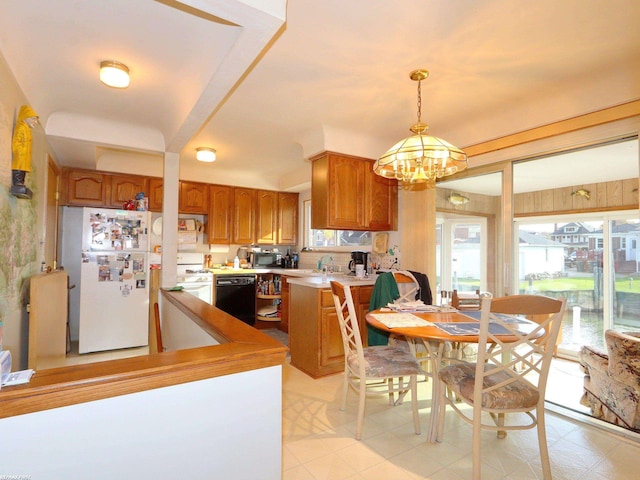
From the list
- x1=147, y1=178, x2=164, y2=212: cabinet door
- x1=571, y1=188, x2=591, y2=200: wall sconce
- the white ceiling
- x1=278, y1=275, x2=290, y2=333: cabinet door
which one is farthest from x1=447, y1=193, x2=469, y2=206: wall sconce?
x1=147, y1=178, x2=164, y2=212: cabinet door

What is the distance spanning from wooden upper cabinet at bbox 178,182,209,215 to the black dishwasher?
1035 millimetres

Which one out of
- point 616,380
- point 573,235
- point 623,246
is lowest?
point 616,380

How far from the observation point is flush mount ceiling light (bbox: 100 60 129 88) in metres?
2.04

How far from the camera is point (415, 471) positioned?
177 centimetres

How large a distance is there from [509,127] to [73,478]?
327 cm

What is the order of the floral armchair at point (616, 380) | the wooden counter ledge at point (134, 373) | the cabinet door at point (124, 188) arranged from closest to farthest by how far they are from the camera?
the wooden counter ledge at point (134, 373) < the floral armchair at point (616, 380) < the cabinet door at point (124, 188)

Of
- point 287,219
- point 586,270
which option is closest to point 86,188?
point 287,219

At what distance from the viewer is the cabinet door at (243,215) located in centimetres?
507

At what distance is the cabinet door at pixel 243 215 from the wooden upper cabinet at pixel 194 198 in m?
0.43

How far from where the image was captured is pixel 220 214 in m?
4.95

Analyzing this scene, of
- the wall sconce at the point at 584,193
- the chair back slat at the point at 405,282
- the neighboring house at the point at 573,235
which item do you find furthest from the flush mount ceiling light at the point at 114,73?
the wall sconce at the point at 584,193

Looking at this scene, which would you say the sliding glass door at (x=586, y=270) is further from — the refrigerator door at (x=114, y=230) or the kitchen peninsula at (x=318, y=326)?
the refrigerator door at (x=114, y=230)

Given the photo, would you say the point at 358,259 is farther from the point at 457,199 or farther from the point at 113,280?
the point at 113,280

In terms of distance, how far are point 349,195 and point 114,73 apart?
2.20 m
